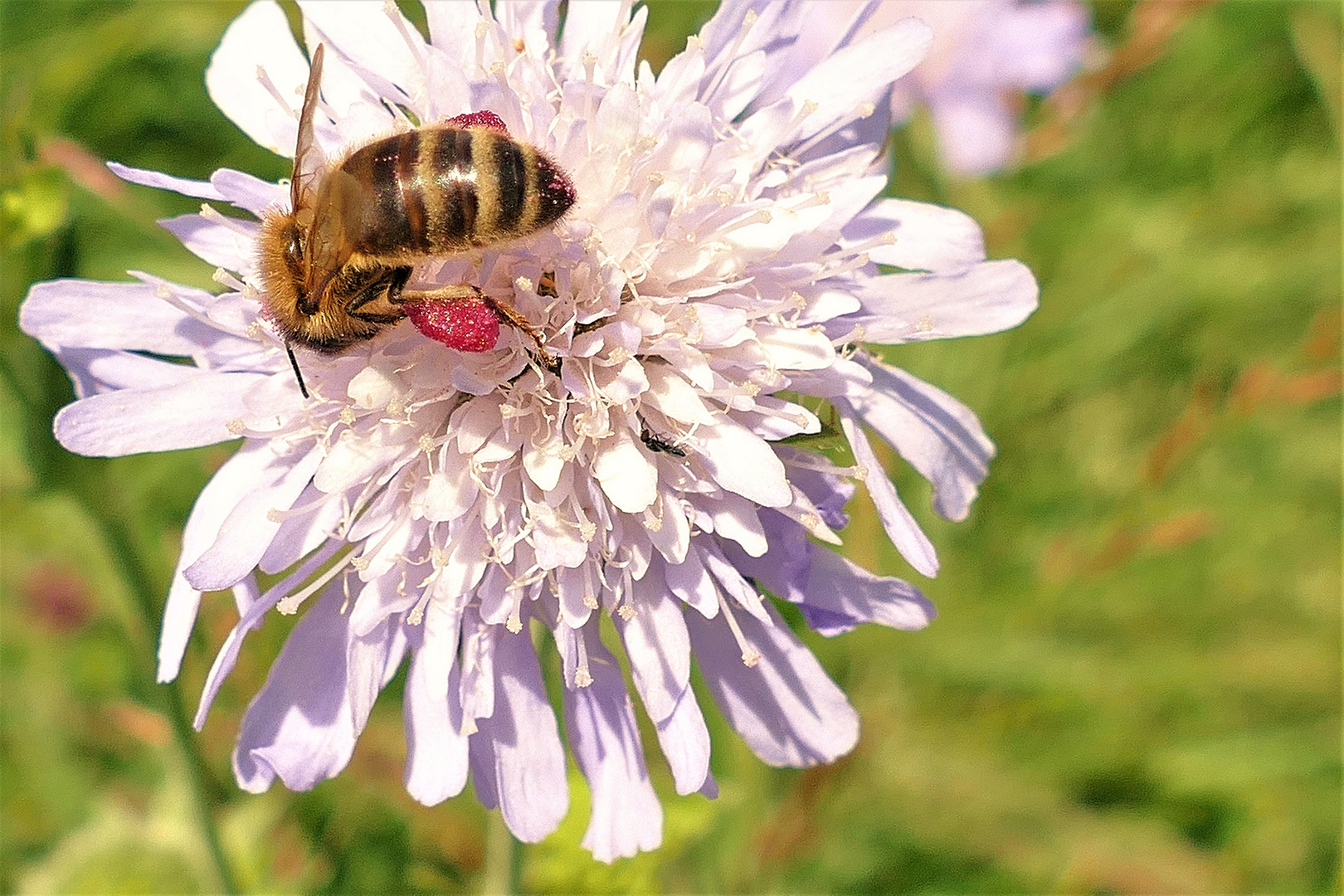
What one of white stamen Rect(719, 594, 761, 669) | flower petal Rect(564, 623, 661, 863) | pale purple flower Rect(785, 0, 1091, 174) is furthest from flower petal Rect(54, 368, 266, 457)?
pale purple flower Rect(785, 0, 1091, 174)

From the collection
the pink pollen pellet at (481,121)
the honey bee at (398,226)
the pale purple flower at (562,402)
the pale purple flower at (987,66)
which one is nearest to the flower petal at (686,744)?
the pale purple flower at (562,402)

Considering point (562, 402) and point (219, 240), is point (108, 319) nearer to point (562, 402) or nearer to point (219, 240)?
point (219, 240)

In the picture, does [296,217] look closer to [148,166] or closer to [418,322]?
[418,322]

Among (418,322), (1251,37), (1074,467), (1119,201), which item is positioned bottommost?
(1074,467)

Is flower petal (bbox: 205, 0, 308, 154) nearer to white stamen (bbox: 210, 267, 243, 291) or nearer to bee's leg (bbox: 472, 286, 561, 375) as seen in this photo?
white stamen (bbox: 210, 267, 243, 291)

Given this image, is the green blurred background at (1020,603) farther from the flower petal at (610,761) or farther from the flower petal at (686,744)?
the flower petal at (686,744)

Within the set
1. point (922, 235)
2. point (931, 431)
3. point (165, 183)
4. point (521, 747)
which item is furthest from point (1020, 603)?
point (165, 183)

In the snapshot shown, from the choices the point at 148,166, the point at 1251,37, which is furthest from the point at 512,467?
the point at 1251,37
